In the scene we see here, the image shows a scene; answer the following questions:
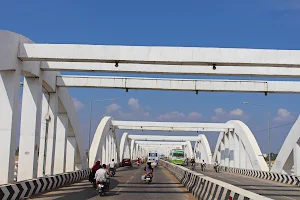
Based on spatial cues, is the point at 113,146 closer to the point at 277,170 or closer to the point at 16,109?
the point at 277,170

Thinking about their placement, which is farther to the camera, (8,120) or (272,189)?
(272,189)

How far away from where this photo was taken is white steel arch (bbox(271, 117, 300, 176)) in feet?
110

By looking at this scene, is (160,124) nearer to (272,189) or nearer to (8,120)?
(272,189)

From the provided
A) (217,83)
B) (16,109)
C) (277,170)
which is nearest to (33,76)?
(16,109)

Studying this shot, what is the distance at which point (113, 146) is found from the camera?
64.4 meters

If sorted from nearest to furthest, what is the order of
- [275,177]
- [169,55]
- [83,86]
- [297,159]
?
1. [169,55]
2. [83,86]
3. [297,159]
4. [275,177]

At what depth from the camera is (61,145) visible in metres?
28.4

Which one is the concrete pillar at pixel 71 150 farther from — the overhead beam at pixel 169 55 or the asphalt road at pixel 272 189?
the overhead beam at pixel 169 55

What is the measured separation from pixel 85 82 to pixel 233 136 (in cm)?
3502

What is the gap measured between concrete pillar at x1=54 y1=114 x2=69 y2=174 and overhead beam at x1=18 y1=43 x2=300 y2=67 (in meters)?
11.6

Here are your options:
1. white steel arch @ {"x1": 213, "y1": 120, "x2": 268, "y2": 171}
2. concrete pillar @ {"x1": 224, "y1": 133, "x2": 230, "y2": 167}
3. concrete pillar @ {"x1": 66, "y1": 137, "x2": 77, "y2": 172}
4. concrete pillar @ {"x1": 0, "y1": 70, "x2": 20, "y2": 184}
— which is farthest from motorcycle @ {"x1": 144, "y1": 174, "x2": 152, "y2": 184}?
concrete pillar @ {"x1": 224, "y1": 133, "x2": 230, "y2": 167}

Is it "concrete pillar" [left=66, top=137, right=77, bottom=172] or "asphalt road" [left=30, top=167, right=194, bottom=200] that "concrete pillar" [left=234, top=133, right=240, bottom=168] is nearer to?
"concrete pillar" [left=66, top=137, right=77, bottom=172]

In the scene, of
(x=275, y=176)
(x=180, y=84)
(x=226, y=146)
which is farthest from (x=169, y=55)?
(x=226, y=146)

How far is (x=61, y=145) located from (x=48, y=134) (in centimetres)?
314
